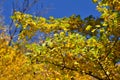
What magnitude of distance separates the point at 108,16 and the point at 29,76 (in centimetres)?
1288

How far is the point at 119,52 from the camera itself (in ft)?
26.4

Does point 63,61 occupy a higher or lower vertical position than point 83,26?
lower

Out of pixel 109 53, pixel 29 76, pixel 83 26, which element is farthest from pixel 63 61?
pixel 29 76

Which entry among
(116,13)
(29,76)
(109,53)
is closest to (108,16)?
(116,13)

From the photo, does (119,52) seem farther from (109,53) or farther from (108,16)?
(108,16)

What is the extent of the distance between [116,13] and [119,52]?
1.00 metres

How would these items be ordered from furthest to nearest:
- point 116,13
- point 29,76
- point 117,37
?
1. point 29,76
2. point 117,37
3. point 116,13

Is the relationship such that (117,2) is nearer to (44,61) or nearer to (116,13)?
(116,13)

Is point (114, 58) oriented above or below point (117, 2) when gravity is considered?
below

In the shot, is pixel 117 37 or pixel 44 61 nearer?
pixel 44 61

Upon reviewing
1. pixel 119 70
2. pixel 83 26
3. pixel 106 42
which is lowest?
pixel 119 70

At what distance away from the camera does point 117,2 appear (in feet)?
27.7

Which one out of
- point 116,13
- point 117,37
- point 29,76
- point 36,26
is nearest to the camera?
point 116,13

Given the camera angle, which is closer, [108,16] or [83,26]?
[108,16]
